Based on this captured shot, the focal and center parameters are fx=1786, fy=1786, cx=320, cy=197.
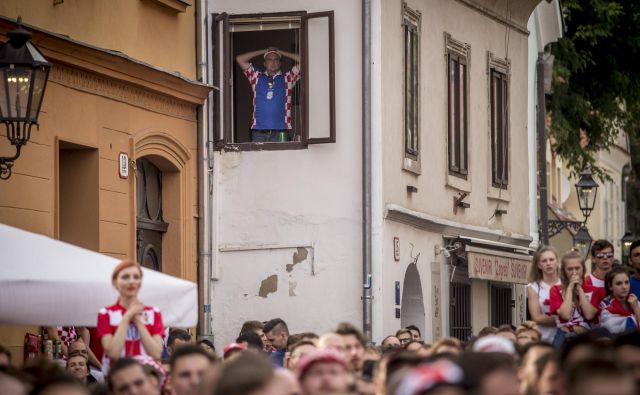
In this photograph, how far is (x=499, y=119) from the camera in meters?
28.9

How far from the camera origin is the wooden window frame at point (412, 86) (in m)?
23.9

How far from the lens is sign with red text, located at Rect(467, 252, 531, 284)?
86.7 feet

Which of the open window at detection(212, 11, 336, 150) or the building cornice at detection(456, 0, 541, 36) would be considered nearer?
the open window at detection(212, 11, 336, 150)

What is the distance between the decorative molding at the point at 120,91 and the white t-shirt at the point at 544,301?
579cm

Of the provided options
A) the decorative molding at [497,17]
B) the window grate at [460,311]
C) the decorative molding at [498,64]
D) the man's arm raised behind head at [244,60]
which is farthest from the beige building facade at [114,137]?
the decorative molding at [498,64]

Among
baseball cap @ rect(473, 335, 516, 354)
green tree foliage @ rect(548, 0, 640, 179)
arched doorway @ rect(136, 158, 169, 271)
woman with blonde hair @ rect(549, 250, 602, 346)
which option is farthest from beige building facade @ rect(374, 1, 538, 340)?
baseball cap @ rect(473, 335, 516, 354)

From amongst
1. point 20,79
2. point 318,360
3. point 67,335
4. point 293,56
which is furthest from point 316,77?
point 318,360

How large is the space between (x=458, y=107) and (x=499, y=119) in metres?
2.25

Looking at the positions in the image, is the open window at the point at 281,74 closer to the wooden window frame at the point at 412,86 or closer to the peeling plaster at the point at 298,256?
the peeling plaster at the point at 298,256

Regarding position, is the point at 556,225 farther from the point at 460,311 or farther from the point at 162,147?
the point at 162,147

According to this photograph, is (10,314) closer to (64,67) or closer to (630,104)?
(64,67)

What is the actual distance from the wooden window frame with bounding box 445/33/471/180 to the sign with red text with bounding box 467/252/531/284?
50.5 inches

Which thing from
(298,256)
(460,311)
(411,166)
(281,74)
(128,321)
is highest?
(281,74)

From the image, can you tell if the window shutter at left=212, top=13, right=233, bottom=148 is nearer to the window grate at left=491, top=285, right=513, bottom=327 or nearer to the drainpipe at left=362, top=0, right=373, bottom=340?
the drainpipe at left=362, top=0, right=373, bottom=340
